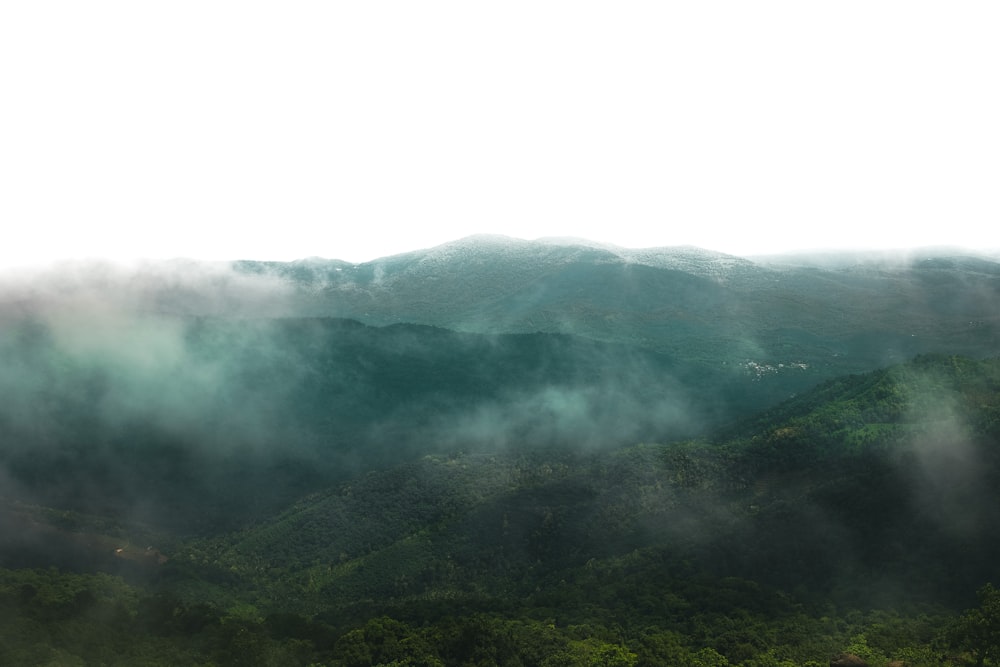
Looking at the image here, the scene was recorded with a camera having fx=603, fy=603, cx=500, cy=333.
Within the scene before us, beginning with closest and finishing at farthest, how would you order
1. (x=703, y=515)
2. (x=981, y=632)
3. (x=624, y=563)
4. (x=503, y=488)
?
(x=981, y=632) → (x=624, y=563) → (x=703, y=515) → (x=503, y=488)

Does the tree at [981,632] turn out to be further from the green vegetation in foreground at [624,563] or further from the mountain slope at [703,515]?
the mountain slope at [703,515]

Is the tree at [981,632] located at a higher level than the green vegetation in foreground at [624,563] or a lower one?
higher

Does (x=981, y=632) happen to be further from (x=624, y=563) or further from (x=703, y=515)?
(x=703, y=515)

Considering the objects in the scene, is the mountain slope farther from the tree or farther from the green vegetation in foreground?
the tree

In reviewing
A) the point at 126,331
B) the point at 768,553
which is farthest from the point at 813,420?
the point at 126,331

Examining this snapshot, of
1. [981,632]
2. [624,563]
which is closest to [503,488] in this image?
[624,563]

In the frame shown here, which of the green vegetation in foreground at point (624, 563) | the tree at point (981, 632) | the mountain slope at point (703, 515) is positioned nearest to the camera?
the tree at point (981, 632)

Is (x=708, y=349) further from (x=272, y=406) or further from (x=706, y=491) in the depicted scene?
(x=272, y=406)

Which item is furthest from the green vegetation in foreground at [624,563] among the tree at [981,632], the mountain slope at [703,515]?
the mountain slope at [703,515]

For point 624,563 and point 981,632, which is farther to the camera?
point 624,563
